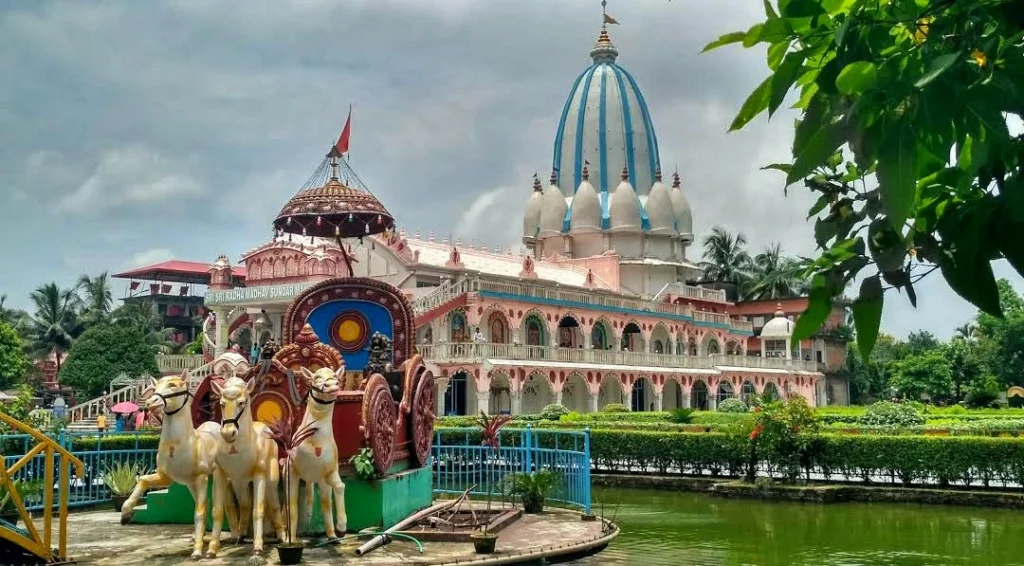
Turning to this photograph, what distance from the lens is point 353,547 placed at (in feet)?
33.6

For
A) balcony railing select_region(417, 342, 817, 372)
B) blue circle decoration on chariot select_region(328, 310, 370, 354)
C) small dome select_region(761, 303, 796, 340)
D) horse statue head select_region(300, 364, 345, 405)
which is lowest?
horse statue head select_region(300, 364, 345, 405)

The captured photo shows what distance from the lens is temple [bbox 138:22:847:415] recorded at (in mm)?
35500

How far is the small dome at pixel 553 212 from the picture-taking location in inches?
1996

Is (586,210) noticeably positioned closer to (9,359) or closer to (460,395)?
(460,395)

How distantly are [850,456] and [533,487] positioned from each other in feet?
27.0

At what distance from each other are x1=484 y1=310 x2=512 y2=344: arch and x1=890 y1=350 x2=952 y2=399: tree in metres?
28.6

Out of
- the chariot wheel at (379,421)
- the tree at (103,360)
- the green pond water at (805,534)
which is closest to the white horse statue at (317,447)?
the chariot wheel at (379,421)

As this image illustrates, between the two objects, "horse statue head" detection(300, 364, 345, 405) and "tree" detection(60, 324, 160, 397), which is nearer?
"horse statue head" detection(300, 364, 345, 405)

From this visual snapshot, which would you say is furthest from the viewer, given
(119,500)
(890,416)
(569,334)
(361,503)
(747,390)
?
(747,390)

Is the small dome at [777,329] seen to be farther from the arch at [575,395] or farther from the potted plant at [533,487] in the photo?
the potted plant at [533,487]

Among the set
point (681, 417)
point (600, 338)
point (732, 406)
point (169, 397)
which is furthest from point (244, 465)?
point (600, 338)

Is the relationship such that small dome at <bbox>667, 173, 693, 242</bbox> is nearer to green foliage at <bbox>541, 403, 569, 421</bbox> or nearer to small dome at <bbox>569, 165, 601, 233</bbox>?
small dome at <bbox>569, 165, 601, 233</bbox>

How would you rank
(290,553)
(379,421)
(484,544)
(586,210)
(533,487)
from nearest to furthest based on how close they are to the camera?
(290,553) → (484,544) → (379,421) → (533,487) → (586,210)

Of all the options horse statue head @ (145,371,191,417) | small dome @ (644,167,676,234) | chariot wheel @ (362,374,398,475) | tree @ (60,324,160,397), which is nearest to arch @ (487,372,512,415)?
small dome @ (644,167,676,234)
